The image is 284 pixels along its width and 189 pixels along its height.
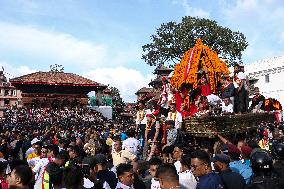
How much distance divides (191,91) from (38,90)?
4122cm

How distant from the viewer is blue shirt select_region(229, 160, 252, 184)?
19.2 feet

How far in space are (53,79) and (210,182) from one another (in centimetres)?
4906

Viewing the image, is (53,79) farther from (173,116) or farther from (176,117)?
(176,117)

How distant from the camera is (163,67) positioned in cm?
4394

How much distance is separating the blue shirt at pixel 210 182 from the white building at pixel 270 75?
3540 centimetres

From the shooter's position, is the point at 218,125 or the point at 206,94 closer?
the point at 218,125

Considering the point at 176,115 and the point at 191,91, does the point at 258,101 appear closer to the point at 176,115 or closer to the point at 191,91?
the point at 191,91

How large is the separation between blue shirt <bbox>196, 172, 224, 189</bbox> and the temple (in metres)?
47.2

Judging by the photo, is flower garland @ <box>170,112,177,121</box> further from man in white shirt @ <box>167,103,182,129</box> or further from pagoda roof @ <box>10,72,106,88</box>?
pagoda roof @ <box>10,72,106,88</box>

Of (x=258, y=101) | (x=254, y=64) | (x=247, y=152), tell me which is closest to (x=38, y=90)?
(x=254, y=64)

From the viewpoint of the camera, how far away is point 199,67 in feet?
41.2

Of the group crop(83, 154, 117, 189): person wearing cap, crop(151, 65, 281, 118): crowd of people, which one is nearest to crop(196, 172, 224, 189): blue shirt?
crop(83, 154, 117, 189): person wearing cap

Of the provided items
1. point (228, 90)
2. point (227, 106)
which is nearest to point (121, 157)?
point (227, 106)

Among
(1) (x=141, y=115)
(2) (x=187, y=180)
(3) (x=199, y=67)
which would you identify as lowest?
(2) (x=187, y=180)
